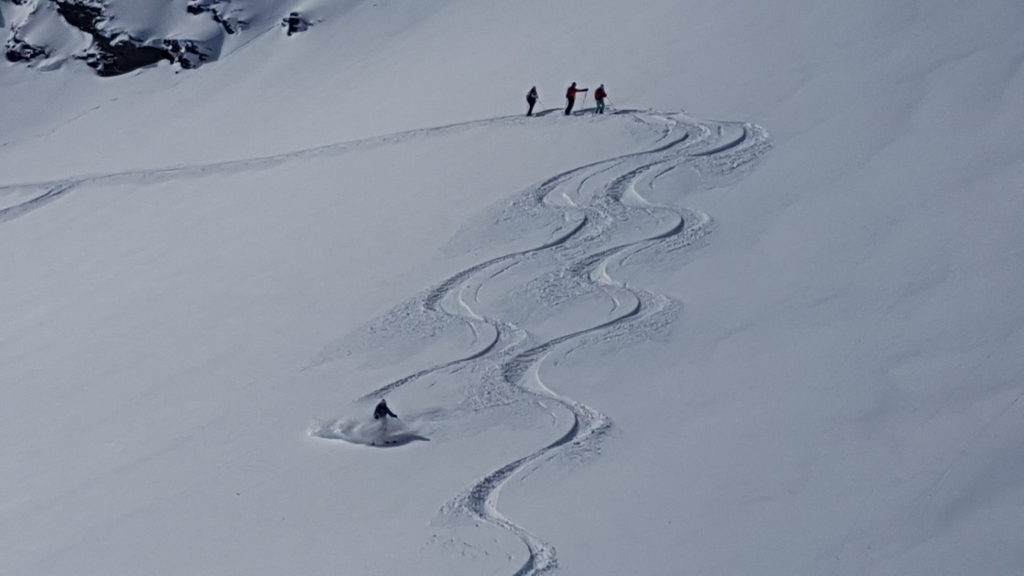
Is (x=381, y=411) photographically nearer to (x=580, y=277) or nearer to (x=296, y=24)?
(x=580, y=277)

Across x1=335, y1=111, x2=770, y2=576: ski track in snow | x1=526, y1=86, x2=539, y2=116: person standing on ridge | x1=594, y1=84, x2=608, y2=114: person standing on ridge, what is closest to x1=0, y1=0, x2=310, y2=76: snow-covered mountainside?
x1=526, y1=86, x2=539, y2=116: person standing on ridge

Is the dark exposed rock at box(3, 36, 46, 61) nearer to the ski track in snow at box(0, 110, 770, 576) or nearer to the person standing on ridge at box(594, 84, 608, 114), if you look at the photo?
the ski track in snow at box(0, 110, 770, 576)

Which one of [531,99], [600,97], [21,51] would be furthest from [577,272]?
[21,51]

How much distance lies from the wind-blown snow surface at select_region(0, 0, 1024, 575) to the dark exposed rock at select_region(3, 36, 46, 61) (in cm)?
1427

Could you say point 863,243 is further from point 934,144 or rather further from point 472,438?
point 472,438

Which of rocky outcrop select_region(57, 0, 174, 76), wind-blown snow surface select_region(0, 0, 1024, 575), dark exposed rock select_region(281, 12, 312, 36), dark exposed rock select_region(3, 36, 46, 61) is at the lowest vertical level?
wind-blown snow surface select_region(0, 0, 1024, 575)

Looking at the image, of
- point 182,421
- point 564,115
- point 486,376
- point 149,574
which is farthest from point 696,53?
point 149,574

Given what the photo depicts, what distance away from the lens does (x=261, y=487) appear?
10930mm

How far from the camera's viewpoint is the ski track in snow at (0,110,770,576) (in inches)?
420

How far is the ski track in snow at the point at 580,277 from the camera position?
10.6 m

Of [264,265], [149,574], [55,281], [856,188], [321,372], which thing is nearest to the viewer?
[149,574]

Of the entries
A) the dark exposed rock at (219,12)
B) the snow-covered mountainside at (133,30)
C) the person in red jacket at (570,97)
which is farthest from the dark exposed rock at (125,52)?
the person in red jacket at (570,97)

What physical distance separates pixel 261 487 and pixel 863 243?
7491mm

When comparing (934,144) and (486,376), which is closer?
(486,376)
